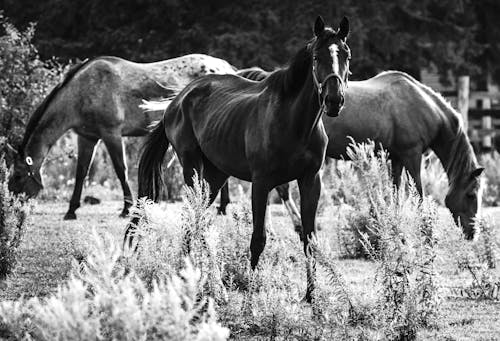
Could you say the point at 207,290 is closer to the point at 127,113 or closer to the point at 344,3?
the point at 127,113

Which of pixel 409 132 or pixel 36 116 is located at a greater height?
pixel 36 116

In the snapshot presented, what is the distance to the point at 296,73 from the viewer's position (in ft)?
20.9

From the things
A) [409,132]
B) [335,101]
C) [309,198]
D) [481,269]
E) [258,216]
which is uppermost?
[409,132]

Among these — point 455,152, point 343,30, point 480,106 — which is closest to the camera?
point 343,30

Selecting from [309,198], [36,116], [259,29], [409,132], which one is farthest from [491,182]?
[309,198]

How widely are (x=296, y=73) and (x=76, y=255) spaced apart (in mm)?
2562

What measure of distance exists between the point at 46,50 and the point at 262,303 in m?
15.9

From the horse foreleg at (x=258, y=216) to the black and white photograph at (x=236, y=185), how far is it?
0.01 m

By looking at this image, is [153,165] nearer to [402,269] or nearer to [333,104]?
[333,104]

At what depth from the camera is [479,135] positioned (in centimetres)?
2367

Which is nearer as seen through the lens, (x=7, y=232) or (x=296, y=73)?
(x=296, y=73)

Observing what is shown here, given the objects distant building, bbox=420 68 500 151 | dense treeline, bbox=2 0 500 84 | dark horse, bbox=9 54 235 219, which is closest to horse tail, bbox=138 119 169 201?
dark horse, bbox=9 54 235 219

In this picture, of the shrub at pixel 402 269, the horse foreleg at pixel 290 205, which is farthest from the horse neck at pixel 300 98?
the horse foreleg at pixel 290 205

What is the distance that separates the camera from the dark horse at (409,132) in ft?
32.5
